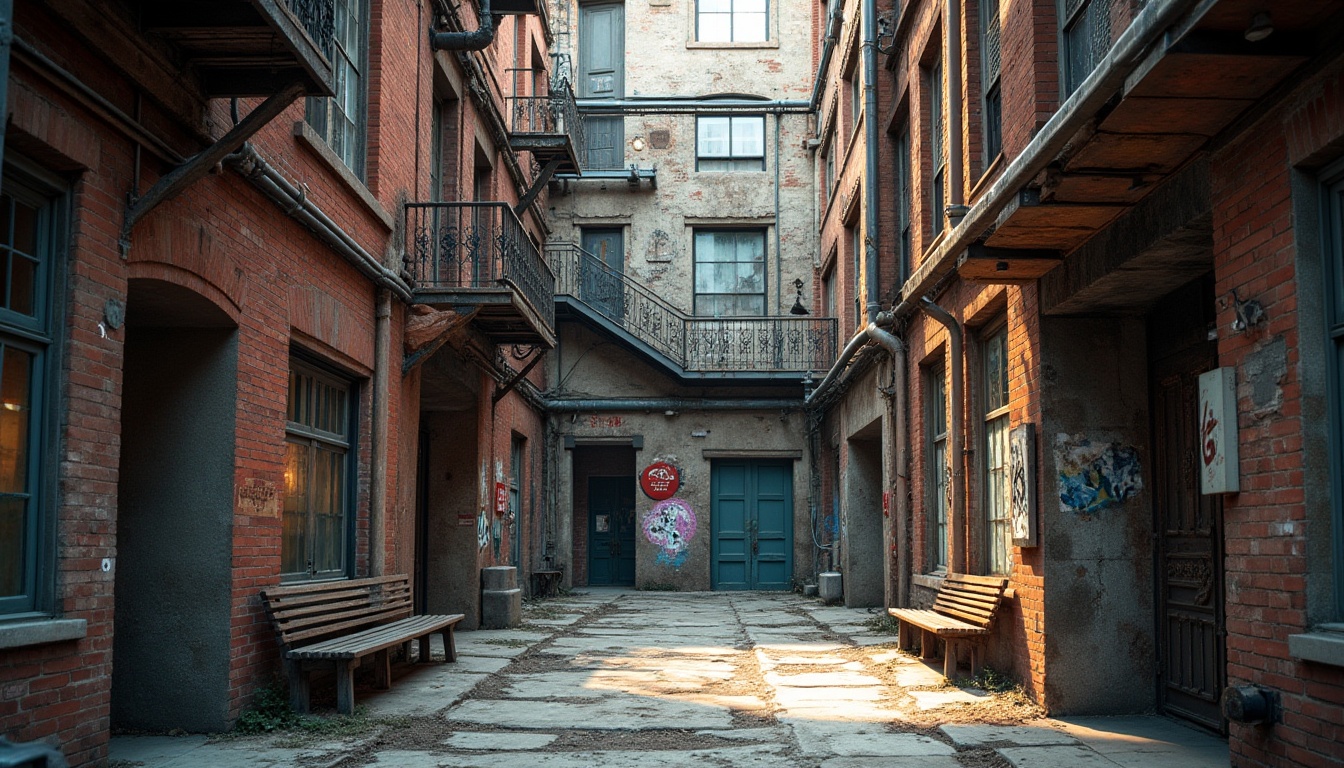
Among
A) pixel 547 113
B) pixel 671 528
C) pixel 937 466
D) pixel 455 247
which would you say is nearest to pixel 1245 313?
pixel 937 466

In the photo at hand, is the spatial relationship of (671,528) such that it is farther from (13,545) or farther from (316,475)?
(13,545)

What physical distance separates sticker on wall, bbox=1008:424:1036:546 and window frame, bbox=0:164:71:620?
236 inches

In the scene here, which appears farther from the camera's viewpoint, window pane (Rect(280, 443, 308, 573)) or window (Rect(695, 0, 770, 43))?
window (Rect(695, 0, 770, 43))

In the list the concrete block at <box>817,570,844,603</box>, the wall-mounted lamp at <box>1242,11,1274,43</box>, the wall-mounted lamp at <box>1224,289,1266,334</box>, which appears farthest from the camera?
the concrete block at <box>817,570,844,603</box>

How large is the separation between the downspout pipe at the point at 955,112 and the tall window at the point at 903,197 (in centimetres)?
351

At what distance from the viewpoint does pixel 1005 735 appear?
7.21m

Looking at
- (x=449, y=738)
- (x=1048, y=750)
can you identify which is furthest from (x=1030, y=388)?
(x=449, y=738)

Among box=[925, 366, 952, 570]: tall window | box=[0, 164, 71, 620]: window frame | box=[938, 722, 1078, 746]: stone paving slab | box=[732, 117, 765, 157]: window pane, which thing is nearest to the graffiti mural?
box=[938, 722, 1078, 746]: stone paving slab

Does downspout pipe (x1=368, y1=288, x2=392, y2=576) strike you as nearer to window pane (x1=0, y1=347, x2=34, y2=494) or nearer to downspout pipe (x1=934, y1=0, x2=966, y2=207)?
window pane (x1=0, y1=347, x2=34, y2=494)

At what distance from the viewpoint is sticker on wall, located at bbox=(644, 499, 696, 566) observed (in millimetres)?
22609

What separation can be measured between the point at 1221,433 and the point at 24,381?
568 cm

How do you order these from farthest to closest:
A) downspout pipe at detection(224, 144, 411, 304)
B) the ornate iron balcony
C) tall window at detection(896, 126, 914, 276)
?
tall window at detection(896, 126, 914, 276) < the ornate iron balcony < downspout pipe at detection(224, 144, 411, 304)

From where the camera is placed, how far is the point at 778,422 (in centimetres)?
2272

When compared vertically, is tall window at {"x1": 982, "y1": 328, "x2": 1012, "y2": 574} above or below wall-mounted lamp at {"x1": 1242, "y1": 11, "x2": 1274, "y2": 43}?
below
